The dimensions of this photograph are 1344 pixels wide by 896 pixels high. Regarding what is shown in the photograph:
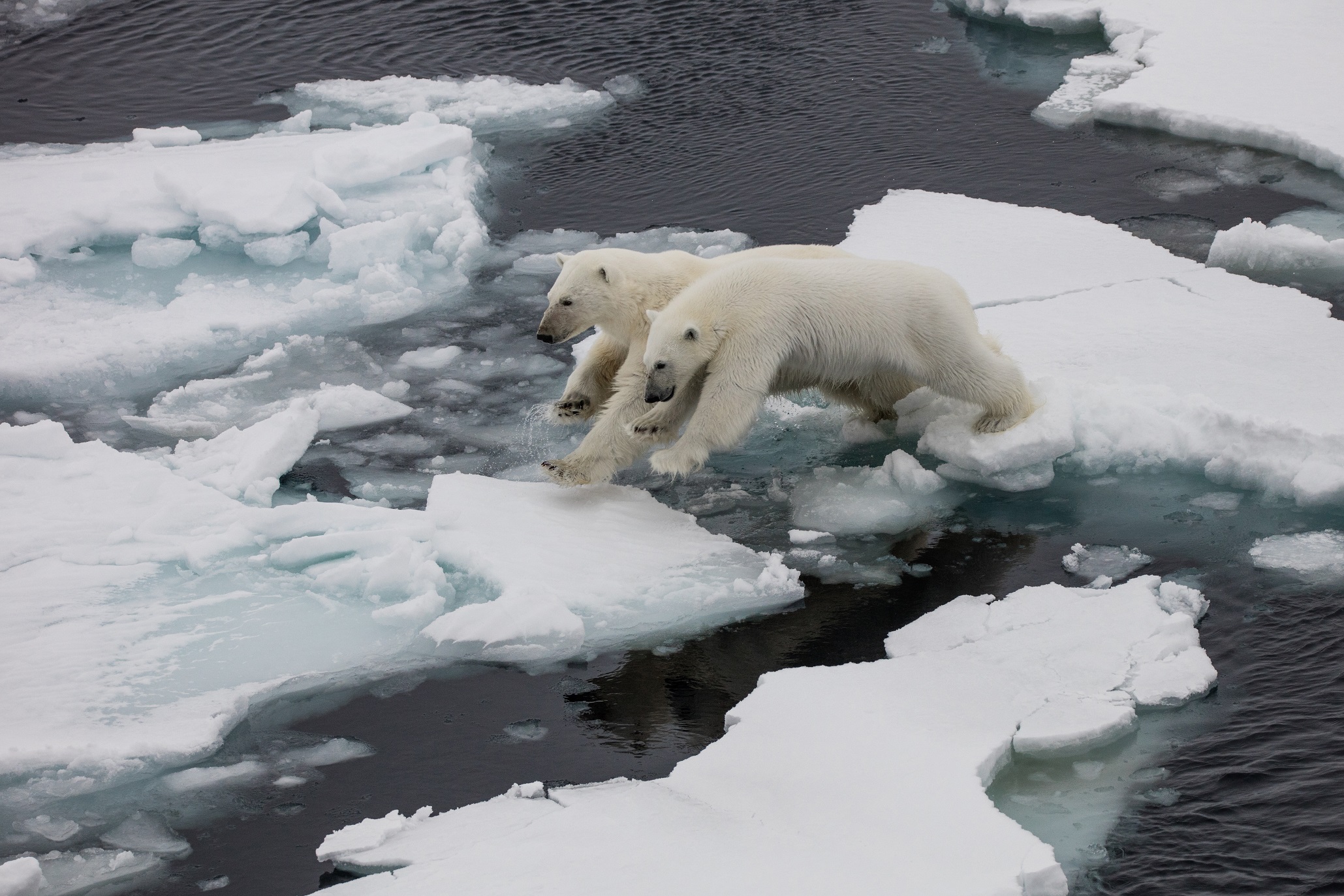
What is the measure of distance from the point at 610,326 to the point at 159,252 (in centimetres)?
368

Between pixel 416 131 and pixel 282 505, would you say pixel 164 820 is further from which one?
pixel 416 131

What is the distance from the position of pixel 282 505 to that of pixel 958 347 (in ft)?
10.0

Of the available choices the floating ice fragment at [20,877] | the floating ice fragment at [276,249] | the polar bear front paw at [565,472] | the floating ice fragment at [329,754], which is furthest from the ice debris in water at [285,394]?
the floating ice fragment at [20,877]

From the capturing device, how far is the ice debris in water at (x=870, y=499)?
5789 millimetres

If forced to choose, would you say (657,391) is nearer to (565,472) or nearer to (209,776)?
(565,472)

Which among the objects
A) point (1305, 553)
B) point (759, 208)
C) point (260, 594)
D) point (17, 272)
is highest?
point (17, 272)

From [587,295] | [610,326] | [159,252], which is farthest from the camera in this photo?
[159,252]

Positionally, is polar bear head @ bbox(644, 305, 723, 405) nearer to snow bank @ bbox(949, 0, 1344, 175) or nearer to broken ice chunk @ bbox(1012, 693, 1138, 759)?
broken ice chunk @ bbox(1012, 693, 1138, 759)

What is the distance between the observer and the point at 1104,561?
213 inches

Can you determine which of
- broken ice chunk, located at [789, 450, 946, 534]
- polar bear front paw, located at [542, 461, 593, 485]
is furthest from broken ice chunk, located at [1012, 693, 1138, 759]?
polar bear front paw, located at [542, 461, 593, 485]

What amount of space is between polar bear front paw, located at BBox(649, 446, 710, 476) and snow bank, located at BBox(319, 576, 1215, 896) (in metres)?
1.14

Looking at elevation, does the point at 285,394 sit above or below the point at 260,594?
above

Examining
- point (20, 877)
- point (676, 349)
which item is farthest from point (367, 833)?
point (676, 349)

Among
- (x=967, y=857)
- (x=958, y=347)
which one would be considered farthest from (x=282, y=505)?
(x=967, y=857)
